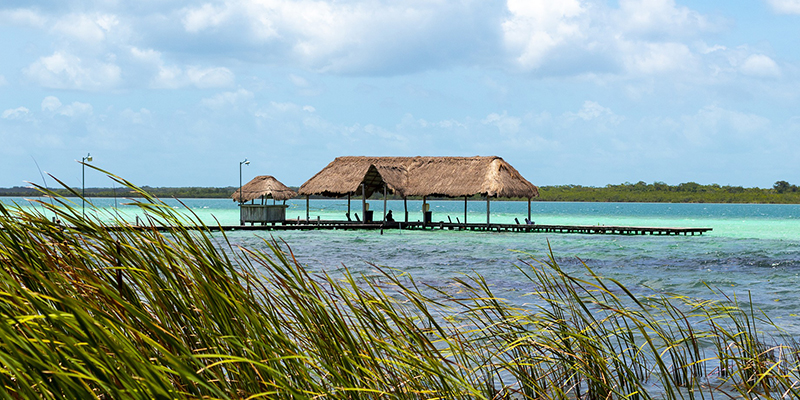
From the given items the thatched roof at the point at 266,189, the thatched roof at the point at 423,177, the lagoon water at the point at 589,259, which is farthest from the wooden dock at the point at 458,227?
the thatched roof at the point at 266,189

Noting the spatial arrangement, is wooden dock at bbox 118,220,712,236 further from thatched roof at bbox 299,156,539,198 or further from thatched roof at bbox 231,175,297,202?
thatched roof at bbox 231,175,297,202

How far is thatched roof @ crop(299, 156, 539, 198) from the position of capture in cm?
2989

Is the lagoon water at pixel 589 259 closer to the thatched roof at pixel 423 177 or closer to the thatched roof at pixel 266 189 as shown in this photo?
the thatched roof at pixel 423 177

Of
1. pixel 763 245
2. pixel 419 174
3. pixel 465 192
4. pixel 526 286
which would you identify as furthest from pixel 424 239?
pixel 526 286

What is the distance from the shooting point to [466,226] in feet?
98.3

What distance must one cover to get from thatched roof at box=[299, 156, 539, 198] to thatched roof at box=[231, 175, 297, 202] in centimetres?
115

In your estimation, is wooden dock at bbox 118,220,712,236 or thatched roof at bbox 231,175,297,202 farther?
thatched roof at bbox 231,175,297,202

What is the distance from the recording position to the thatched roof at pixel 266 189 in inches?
1303

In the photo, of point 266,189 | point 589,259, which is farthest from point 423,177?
point 589,259

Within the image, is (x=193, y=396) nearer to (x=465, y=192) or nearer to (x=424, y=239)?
(x=424, y=239)

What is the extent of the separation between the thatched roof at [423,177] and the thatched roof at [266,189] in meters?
1.15

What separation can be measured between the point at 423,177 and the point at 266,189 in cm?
730

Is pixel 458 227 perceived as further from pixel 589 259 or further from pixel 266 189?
pixel 589 259

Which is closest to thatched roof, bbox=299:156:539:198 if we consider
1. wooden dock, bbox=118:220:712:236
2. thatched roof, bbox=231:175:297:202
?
thatched roof, bbox=231:175:297:202
